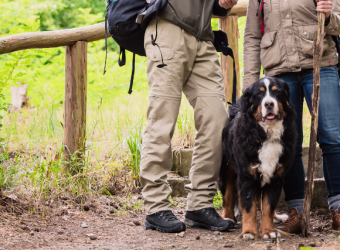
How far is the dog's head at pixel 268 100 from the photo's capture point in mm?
2824

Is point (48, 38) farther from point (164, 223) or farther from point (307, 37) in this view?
point (307, 37)

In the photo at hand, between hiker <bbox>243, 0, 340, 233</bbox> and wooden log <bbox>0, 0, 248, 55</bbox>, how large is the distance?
1.88m

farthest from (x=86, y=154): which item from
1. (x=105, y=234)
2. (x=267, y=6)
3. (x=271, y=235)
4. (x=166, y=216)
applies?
(x=267, y=6)

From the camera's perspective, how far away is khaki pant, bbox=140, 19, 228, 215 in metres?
3.03

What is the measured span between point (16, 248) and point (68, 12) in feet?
41.0

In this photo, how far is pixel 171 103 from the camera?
3072mm

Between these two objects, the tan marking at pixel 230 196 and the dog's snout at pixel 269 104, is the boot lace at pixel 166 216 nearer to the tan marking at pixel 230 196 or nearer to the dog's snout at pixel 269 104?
the tan marking at pixel 230 196

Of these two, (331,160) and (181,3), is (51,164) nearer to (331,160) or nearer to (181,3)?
(181,3)

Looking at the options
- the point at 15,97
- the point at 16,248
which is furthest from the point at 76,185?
the point at 15,97

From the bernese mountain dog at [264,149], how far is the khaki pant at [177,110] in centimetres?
30

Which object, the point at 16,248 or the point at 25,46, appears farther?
the point at 25,46

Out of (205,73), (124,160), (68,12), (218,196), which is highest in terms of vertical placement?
(68,12)

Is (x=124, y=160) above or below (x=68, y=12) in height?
below

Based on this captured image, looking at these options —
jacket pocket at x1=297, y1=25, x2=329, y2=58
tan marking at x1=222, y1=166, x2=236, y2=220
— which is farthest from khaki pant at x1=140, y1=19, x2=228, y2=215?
jacket pocket at x1=297, y1=25, x2=329, y2=58
